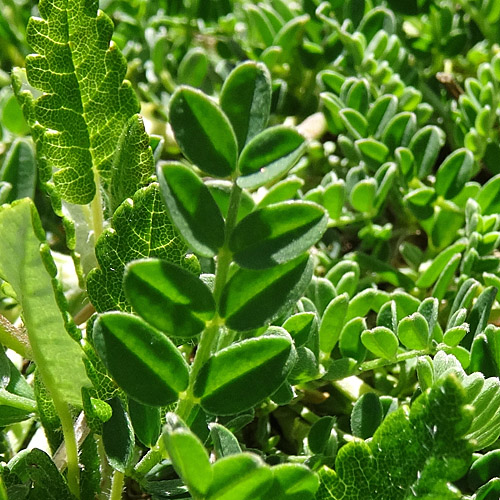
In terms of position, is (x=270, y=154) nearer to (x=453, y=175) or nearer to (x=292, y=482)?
(x=292, y=482)

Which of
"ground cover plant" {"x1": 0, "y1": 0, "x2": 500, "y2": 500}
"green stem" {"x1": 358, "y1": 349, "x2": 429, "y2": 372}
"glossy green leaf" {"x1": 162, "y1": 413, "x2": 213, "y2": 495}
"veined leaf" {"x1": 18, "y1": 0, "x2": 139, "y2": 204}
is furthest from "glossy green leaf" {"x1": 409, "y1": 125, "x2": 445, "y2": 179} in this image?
"glossy green leaf" {"x1": 162, "y1": 413, "x2": 213, "y2": 495}

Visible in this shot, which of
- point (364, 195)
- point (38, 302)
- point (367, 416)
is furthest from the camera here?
point (364, 195)

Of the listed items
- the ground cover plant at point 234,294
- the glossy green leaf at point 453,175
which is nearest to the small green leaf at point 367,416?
the ground cover plant at point 234,294

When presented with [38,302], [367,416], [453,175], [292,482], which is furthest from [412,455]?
[453,175]

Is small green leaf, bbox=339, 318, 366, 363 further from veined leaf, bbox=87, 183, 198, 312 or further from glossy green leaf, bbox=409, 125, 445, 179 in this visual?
glossy green leaf, bbox=409, 125, 445, 179

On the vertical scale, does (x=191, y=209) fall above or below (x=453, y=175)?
above

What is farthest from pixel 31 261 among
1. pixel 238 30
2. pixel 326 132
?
pixel 238 30
